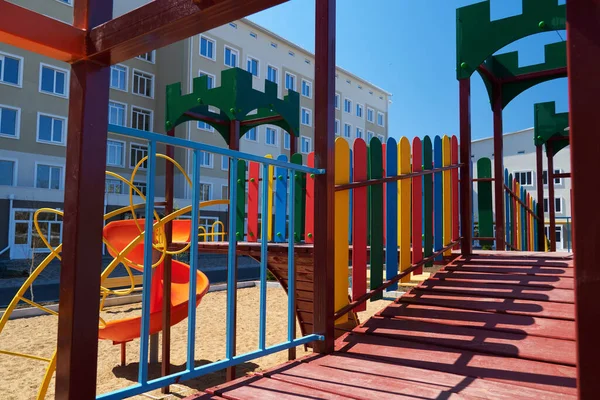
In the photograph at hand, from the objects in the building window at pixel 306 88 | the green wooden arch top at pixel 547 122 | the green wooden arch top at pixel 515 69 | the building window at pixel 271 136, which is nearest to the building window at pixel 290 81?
the building window at pixel 306 88

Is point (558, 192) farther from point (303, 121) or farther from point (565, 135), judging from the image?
point (565, 135)

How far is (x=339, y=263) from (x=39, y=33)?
6.87 ft

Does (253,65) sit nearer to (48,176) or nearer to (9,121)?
(48,176)

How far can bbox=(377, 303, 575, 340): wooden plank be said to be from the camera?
102 inches

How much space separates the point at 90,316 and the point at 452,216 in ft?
12.3

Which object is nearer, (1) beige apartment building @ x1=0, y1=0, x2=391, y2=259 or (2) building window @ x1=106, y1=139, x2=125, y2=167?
(1) beige apartment building @ x1=0, y1=0, x2=391, y2=259

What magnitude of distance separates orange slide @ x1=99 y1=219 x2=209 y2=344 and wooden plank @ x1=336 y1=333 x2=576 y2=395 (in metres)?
1.87

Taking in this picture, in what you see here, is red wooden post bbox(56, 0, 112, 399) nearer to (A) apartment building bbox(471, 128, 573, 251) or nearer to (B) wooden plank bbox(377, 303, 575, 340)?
(B) wooden plank bbox(377, 303, 575, 340)

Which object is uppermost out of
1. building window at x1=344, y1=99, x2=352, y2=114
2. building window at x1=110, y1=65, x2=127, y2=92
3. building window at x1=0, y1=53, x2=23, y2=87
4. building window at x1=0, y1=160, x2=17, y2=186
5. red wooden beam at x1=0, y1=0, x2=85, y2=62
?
building window at x1=344, y1=99, x2=352, y2=114

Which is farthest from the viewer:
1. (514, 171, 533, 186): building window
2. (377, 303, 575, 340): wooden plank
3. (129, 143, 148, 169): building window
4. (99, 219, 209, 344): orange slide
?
(514, 171, 533, 186): building window

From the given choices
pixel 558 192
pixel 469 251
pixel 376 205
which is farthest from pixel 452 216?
pixel 558 192

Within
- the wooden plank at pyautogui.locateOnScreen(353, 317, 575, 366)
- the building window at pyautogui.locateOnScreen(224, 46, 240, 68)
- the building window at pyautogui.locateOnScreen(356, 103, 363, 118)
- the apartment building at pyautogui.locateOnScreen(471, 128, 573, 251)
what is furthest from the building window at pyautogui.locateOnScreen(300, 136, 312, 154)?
the wooden plank at pyautogui.locateOnScreen(353, 317, 575, 366)

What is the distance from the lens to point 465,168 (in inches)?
184

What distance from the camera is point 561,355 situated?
225 centimetres
